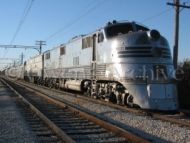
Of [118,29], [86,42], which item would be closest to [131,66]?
[118,29]

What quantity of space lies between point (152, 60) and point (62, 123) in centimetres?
473

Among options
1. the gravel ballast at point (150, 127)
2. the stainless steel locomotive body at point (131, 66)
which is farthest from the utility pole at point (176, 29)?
the gravel ballast at point (150, 127)

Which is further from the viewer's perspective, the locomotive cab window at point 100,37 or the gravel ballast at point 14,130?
the locomotive cab window at point 100,37

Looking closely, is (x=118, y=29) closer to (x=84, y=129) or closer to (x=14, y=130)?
(x=84, y=129)

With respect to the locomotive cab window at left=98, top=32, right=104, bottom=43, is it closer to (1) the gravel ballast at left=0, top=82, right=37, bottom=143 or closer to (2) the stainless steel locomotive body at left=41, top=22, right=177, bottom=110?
(2) the stainless steel locomotive body at left=41, top=22, right=177, bottom=110

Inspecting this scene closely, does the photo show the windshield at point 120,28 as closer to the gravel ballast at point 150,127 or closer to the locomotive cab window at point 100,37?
the locomotive cab window at point 100,37

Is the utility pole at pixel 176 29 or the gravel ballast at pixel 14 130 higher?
the utility pole at pixel 176 29

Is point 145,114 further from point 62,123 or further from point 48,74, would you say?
point 48,74

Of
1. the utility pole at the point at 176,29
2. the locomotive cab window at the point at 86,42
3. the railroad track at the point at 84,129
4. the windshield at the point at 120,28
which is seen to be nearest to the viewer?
the railroad track at the point at 84,129

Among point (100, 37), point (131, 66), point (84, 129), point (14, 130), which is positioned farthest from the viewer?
point (100, 37)

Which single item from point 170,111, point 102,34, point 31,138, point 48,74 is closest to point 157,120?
point 170,111

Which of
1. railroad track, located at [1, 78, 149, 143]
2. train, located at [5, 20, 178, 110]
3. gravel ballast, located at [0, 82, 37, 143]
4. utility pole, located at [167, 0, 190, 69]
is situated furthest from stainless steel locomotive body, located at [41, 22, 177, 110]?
utility pole, located at [167, 0, 190, 69]

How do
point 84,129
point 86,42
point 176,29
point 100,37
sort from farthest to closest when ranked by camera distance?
1. point 176,29
2. point 86,42
3. point 100,37
4. point 84,129

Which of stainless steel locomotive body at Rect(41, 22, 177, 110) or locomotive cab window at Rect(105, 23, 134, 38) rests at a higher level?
locomotive cab window at Rect(105, 23, 134, 38)
